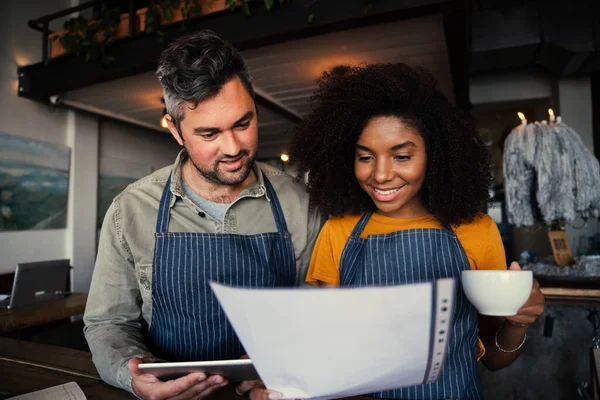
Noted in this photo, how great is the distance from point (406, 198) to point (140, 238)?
824 mm

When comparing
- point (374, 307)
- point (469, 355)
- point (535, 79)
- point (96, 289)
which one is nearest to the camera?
point (374, 307)

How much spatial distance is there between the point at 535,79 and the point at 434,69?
5.13 feet

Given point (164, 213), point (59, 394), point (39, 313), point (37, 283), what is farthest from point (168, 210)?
point (37, 283)

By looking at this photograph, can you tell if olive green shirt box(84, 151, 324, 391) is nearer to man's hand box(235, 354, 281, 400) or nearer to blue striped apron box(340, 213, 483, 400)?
blue striped apron box(340, 213, 483, 400)

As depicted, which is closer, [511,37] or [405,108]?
[405,108]

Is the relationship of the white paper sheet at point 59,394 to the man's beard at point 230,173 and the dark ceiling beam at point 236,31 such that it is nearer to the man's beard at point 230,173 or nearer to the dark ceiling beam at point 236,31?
the man's beard at point 230,173

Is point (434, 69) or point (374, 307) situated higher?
point (434, 69)

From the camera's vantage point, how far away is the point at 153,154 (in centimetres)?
686

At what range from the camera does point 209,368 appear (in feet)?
2.84

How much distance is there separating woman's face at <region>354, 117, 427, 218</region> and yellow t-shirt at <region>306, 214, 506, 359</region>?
10 cm

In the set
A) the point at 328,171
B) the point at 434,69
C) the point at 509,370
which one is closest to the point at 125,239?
the point at 328,171

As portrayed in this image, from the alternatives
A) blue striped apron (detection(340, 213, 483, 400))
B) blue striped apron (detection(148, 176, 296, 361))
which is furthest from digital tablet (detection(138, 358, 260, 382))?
blue striped apron (detection(340, 213, 483, 400))

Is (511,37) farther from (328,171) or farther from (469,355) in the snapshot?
(469,355)

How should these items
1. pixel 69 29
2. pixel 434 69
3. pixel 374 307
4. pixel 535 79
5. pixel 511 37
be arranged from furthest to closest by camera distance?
pixel 535 79 < pixel 69 29 < pixel 434 69 < pixel 511 37 < pixel 374 307
